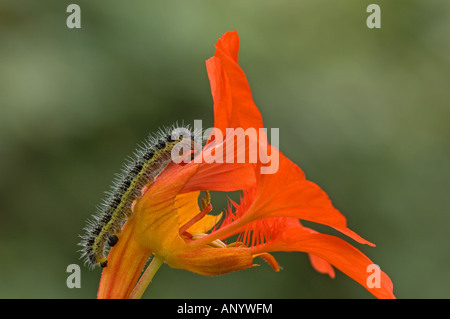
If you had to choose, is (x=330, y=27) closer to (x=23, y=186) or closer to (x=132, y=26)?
(x=132, y=26)

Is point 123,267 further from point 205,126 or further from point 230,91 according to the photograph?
point 205,126

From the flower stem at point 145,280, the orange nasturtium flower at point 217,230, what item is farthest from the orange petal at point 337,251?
the flower stem at point 145,280

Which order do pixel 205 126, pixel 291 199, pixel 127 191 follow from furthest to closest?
pixel 205 126 < pixel 127 191 < pixel 291 199

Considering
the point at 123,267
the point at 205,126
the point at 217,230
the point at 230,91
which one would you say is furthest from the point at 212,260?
the point at 205,126

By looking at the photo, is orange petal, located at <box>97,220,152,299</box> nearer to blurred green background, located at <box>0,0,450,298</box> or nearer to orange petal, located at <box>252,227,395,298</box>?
orange petal, located at <box>252,227,395,298</box>

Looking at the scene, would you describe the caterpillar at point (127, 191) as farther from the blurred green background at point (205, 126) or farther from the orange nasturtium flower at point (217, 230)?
the blurred green background at point (205, 126)

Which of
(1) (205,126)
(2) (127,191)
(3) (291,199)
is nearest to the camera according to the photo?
(3) (291,199)
